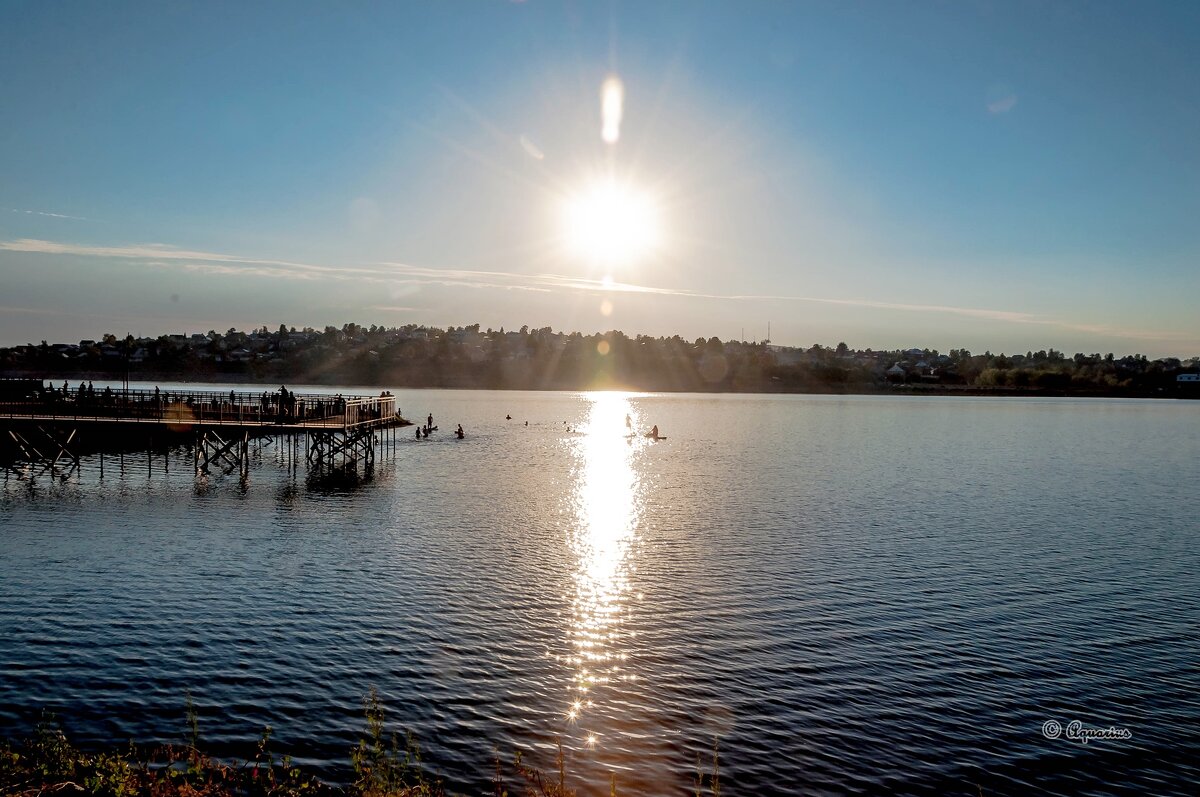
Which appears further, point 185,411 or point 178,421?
point 185,411

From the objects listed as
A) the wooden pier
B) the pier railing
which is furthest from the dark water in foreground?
the pier railing

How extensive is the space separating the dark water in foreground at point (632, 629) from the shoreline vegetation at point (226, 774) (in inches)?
17.1

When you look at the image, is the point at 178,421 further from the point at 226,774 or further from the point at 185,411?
the point at 226,774

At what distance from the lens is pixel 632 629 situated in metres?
23.4

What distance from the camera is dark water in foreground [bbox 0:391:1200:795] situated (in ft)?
53.0

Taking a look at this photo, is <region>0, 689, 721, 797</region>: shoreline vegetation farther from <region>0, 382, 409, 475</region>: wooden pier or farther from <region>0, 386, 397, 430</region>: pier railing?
<region>0, 386, 397, 430</region>: pier railing

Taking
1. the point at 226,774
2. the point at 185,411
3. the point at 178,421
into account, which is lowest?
the point at 226,774

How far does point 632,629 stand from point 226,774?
11.7 meters

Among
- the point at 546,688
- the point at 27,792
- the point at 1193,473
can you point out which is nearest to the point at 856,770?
the point at 546,688

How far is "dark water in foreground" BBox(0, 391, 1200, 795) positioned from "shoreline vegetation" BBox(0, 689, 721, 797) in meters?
0.44

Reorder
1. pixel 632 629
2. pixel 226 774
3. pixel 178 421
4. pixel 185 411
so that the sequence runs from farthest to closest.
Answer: pixel 185 411 < pixel 178 421 < pixel 632 629 < pixel 226 774

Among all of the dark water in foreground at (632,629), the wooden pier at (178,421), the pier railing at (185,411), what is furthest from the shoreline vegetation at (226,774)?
the pier railing at (185,411)

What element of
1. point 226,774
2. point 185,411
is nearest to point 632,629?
point 226,774

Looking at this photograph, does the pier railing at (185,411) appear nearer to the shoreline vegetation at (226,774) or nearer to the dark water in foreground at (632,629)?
the dark water in foreground at (632,629)
